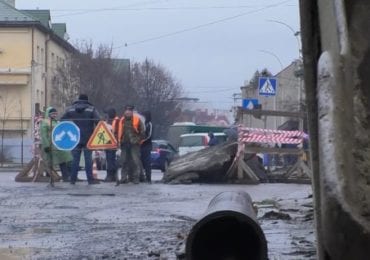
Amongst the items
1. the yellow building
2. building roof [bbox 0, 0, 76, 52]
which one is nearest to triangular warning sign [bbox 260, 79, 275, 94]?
the yellow building

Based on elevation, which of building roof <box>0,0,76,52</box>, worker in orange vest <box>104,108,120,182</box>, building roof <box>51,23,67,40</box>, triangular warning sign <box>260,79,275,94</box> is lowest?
worker in orange vest <box>104,108,120,182</box>

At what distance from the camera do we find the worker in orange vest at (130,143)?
18.2 metres

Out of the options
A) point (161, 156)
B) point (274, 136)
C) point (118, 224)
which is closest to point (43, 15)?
point (161, 156)

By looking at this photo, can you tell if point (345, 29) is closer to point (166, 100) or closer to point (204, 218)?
point (204, 218)

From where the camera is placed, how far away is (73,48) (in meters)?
76.8

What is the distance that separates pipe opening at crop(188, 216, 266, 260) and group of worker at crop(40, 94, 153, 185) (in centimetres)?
1240

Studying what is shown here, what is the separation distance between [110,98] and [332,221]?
68.5 meters

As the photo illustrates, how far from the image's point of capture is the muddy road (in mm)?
6691

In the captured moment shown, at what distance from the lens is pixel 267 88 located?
27.8 metres

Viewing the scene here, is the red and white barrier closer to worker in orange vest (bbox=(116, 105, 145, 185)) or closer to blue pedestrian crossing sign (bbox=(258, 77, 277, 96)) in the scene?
worker in orange vest (bbox=(116, 105, 145, 185))

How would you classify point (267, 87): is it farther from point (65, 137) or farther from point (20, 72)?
point (20, 72)

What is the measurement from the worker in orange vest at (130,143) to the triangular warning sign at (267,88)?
9320 millimetres

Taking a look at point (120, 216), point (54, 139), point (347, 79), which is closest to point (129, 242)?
point (120, 216)

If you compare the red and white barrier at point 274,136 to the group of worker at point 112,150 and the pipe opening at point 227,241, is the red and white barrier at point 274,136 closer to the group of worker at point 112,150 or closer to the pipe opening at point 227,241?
the group of worker at point 112,150
